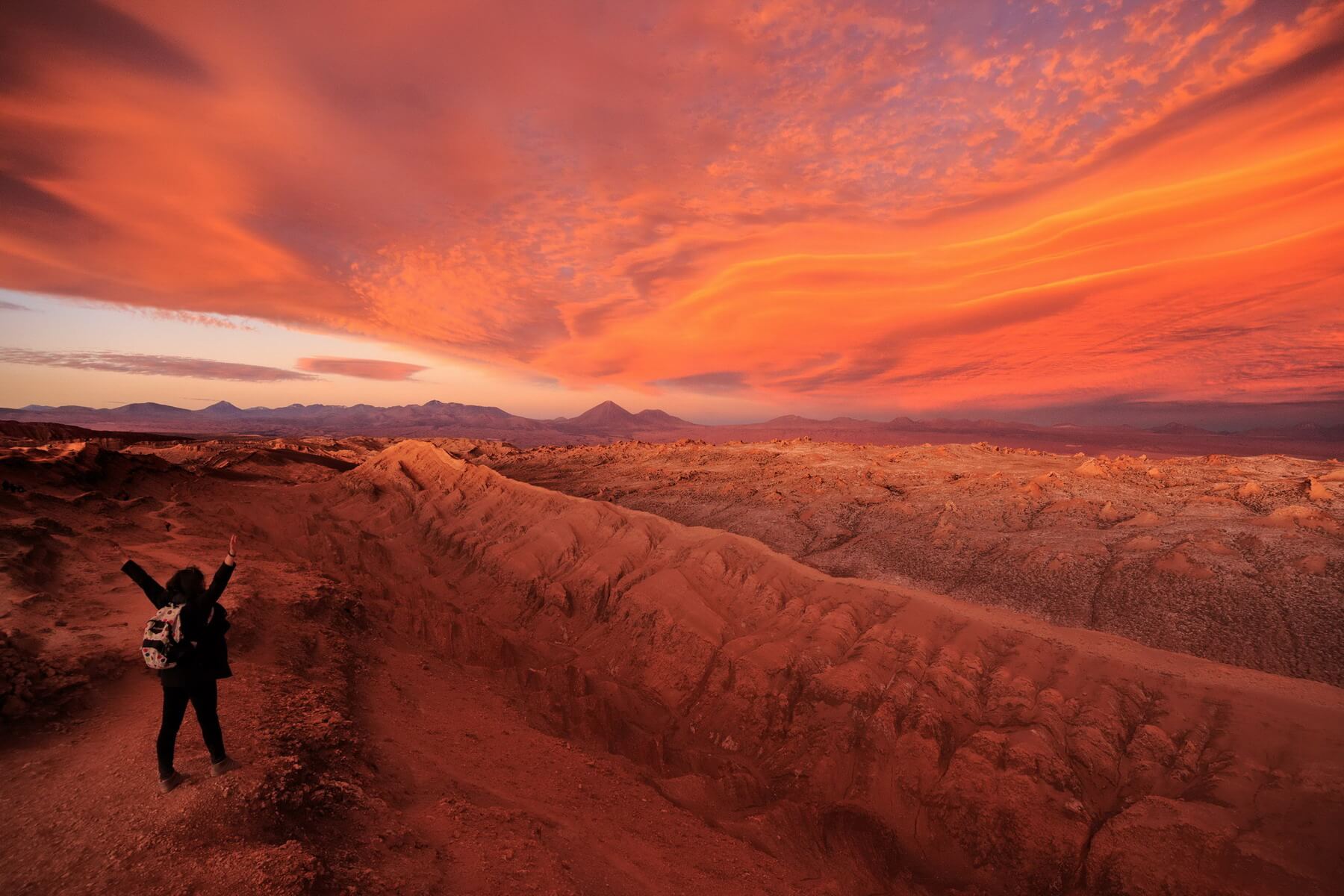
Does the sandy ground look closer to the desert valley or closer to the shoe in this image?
the desert valley

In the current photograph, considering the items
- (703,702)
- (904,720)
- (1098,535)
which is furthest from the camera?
(1098,535)

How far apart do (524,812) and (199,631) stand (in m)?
3.49

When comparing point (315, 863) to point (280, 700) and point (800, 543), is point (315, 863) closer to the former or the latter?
point (280, 700)

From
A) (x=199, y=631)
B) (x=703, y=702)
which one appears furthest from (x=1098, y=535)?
(x=199, y=631)

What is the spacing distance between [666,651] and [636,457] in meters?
28.1

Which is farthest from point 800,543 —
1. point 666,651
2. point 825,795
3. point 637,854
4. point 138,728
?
point 138,728

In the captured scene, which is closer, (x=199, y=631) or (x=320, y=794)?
(x=199, y=631)

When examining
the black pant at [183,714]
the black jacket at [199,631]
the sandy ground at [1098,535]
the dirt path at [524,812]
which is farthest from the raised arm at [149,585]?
the sandy ground at [1098,535]

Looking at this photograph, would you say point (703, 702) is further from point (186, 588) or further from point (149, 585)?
point (149, 585)

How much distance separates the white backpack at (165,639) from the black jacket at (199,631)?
43 mm

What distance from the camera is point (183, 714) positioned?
4.40 meters

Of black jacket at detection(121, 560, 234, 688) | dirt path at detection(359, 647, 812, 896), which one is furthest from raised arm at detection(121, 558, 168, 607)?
dirt path at detection(359, 647, 812, 896)

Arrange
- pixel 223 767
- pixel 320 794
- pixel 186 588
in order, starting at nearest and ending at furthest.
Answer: pixel 186 588 → pixel 223 767 → pixel 320 794

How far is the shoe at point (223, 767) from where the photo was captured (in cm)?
456
